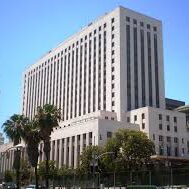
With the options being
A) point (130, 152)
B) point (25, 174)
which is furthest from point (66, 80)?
point (130, 152)

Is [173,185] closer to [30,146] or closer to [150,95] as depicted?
[30,146]

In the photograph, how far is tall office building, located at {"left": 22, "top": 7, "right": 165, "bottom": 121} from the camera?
11969cm

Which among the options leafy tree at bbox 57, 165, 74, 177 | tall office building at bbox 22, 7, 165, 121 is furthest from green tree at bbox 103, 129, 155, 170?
tall office building at bbox 22, 7, 165, 121

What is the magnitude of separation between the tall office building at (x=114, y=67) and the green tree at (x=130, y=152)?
33490 millimetres

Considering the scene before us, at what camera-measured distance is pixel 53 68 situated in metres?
157

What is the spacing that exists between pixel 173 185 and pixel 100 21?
8815 centimetres

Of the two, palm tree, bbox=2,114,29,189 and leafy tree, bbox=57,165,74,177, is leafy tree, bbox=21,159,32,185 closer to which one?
leafy tree, bbox=57,165,74,177

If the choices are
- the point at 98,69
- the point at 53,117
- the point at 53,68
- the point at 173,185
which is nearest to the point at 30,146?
the point at 53,117

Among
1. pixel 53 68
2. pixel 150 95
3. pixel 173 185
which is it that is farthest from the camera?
pixel 53 68

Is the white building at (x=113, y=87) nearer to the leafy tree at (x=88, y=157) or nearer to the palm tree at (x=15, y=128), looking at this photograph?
the leafy tree at (x=88, y=157)

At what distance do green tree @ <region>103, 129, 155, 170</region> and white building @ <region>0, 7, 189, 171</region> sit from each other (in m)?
21.4

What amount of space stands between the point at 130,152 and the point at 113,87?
4155cm

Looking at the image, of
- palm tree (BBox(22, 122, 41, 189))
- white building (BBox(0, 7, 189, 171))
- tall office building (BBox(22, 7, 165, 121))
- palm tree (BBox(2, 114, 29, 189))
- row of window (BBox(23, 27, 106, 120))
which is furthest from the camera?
row of window (BBox(23, 27, 106, 120))

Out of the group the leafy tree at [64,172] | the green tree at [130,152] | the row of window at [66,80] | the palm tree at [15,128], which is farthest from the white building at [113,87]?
the palm tree at [15,128]
